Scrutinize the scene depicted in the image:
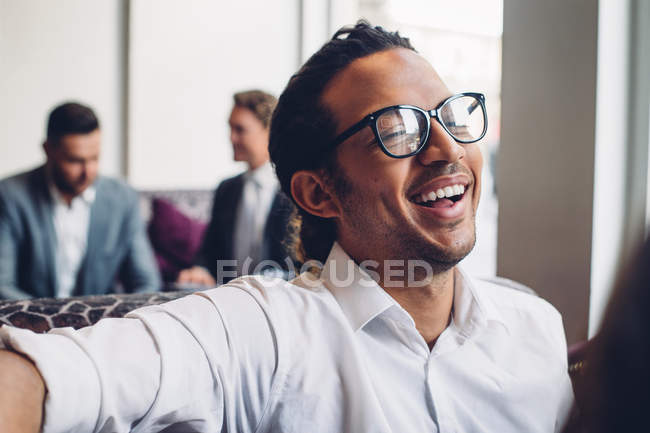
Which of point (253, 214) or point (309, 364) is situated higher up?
point (253, 214)

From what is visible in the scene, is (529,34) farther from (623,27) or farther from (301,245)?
(301,245)

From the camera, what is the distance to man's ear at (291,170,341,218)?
47.6 inches

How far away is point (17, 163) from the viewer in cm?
395

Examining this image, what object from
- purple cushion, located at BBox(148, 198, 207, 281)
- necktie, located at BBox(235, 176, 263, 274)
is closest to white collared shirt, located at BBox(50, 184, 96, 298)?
purple cushion, located at BBox(148, 198, 207, 281)

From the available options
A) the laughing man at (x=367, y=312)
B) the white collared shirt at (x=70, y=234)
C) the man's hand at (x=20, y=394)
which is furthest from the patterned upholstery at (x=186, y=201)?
the man's hand at (x=20, y=394)

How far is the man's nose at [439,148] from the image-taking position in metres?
1.07

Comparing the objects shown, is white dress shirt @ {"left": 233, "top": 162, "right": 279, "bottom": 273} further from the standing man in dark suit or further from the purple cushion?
the purple cushion

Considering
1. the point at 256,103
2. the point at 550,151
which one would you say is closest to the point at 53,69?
the point at 256,103

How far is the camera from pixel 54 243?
3018 millimetres

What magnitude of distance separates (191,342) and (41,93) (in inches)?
149

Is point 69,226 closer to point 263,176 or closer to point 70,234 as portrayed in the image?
point 70,234

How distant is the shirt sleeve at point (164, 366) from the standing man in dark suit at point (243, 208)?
217 centimetres

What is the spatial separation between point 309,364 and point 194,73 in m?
3.72

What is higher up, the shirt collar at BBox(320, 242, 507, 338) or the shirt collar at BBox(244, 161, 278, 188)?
the shirt collar at BBox(244, 161, 278, 188)
